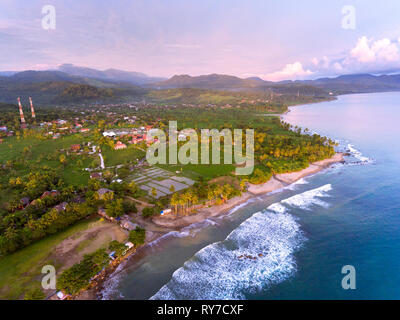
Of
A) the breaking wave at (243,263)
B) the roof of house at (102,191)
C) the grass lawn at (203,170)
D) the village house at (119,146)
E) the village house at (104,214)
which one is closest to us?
the breaking wave at (243,263)

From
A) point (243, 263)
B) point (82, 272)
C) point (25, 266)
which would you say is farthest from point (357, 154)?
point (25, 266)

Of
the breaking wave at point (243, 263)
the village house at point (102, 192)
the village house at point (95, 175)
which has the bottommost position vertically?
the breaking wave at point (243, 263)

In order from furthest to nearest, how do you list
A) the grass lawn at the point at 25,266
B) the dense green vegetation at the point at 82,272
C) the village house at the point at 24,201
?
the village house at the point at 24,201
the grass lawn at the point at 25,266
the dense green vegetation at the point at 82,272

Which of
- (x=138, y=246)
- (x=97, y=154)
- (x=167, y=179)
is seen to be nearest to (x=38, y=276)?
(x=138, y=246)

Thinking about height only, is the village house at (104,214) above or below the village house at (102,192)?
below

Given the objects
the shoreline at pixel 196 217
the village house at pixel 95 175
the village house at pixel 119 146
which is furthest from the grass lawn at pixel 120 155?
the shoreline at pixel 196 217

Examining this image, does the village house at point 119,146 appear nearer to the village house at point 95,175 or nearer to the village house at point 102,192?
the village house at point 95,175

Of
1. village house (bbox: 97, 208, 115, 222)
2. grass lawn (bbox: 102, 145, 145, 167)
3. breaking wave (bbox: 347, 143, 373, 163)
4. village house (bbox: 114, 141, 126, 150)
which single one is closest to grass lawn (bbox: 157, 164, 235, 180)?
grass lawn (bbox: 102, 145, 145, 167)
